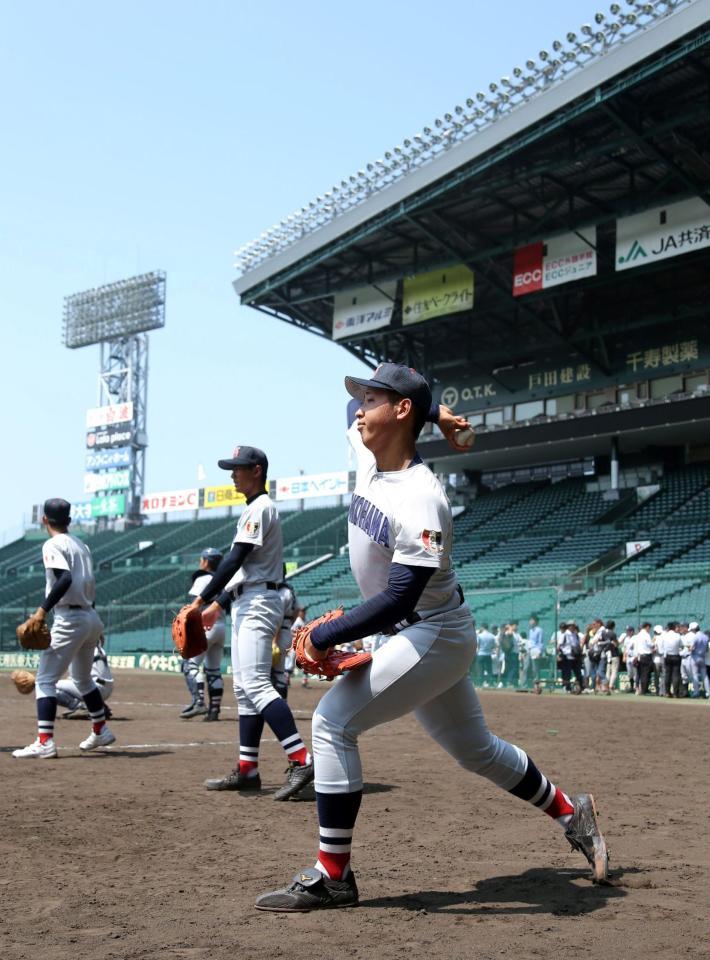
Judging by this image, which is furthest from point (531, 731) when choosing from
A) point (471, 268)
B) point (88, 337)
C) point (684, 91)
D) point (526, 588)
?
point (88, 337)

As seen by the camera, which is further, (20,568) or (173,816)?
(20,568)

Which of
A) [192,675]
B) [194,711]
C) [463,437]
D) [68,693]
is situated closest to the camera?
[463,437]

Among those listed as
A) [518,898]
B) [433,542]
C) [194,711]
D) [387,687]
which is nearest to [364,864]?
[518,898]

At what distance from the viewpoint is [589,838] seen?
4.64m

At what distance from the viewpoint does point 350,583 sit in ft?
133

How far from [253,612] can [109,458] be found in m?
59.7

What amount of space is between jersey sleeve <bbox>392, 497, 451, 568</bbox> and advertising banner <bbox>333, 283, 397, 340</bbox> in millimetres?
36154

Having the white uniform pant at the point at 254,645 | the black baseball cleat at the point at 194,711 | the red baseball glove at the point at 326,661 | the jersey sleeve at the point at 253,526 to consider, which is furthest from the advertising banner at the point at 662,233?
the red baseball glove at the point at 326,661

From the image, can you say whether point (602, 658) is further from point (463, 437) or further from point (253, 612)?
point (463, 437)

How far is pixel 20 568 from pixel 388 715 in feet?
190

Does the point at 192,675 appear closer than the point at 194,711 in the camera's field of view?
No

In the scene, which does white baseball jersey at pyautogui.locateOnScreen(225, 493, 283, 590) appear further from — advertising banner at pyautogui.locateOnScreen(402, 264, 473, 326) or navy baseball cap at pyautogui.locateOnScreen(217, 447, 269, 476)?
advertising banner at pyautogui.locateOnScreen(402, 264, 473, 326)

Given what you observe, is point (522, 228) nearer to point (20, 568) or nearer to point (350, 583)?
point (350, 583)

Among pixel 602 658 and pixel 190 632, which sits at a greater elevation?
pixel 190 632
